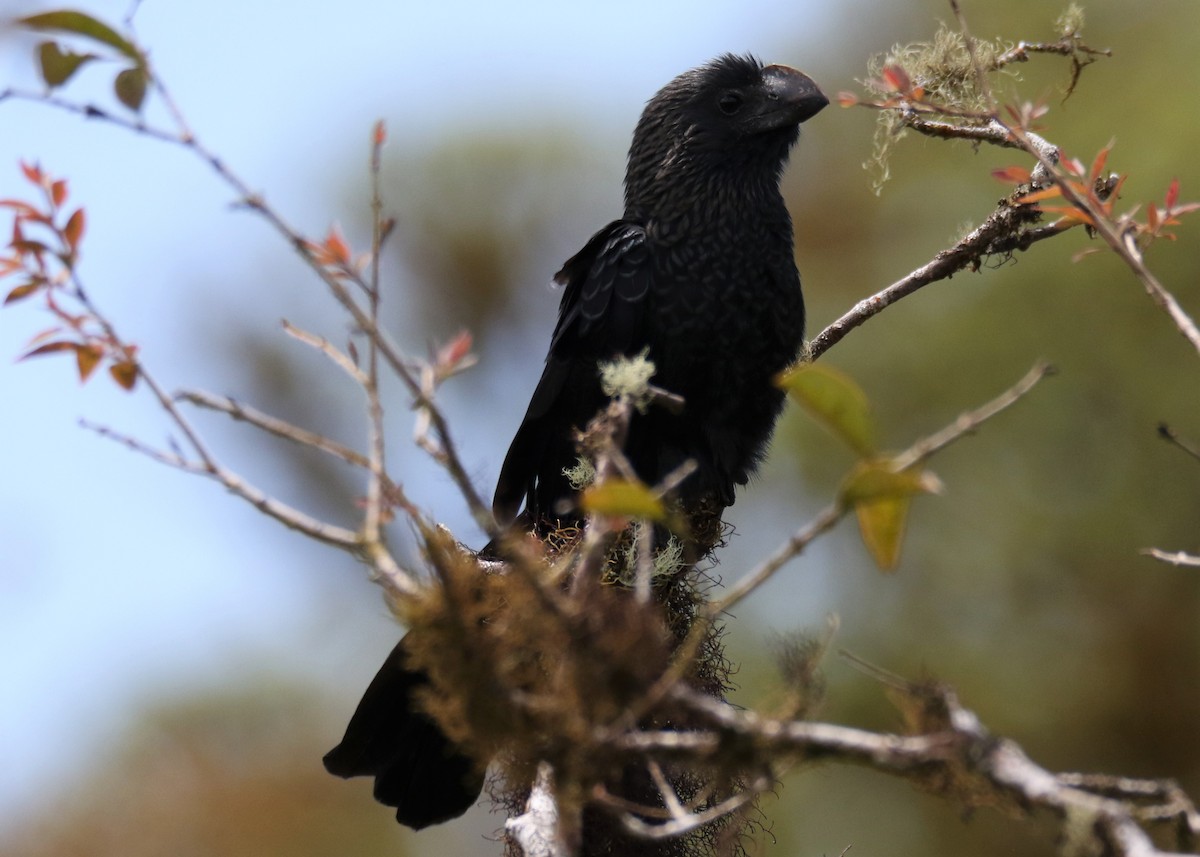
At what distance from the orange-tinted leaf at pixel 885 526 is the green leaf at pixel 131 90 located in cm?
109

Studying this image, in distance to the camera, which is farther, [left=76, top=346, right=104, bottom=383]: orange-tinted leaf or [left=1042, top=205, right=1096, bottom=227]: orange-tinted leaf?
[left=1042, top=205, right=1096, bottom=227]: orange-tinted leaf

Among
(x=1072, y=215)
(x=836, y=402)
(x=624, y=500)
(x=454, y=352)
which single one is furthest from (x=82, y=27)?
(x=1072, y=215)

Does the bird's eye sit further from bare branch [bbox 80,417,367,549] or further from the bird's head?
bare branch [bbox 80,417,367,549]

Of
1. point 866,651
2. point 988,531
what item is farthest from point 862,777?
point 988,531

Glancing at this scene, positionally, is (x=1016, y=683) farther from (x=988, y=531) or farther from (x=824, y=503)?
(x=824, y=503)

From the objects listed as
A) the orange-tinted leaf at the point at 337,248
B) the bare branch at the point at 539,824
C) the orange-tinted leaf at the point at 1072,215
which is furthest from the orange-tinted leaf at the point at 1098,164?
the bare branch at the point at 539,824

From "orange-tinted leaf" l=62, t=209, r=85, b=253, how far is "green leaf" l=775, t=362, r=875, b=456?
1.07m

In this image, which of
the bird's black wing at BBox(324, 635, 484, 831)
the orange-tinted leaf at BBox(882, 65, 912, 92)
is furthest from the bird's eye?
the bird's black wing at BBox(324, 635, 484, 831)

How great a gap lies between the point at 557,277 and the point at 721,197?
51 centimetres

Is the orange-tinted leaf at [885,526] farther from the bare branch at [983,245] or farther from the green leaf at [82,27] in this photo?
the bare branch at [983,245]

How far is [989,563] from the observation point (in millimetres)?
9023

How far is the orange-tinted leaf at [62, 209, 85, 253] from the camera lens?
1.84 m

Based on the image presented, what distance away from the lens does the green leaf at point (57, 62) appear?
1.74 m

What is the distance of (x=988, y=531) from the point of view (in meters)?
9.03
